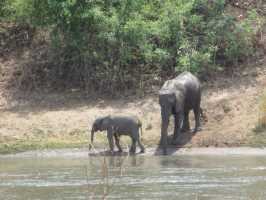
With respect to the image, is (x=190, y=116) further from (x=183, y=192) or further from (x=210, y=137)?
(x=183, y=192)

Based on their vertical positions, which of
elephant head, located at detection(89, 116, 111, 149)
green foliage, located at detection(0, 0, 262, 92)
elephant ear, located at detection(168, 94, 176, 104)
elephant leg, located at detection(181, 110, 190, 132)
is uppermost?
green foliage, located at detection(0, 0, 262, 92)

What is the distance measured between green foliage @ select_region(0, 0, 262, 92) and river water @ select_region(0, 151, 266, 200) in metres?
4.57

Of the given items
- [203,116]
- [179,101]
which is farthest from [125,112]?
[179,101]

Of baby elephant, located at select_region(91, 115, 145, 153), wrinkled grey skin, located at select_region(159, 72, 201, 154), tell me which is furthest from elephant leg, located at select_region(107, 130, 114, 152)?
wrinkled grey skin, located at select_region(159, 72, 201, 154)

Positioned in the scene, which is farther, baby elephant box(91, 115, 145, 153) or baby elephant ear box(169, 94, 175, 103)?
baby elephant ear box(169, 94, 175, 103)

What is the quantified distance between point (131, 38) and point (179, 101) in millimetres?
3781

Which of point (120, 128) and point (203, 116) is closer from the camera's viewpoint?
point (120, 128)

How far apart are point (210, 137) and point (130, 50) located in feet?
14.0

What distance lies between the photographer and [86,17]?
21.7 metres

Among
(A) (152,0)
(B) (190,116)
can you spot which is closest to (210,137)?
(B) (190,116)

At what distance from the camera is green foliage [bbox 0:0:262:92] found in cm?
2158

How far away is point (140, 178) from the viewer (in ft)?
47.2

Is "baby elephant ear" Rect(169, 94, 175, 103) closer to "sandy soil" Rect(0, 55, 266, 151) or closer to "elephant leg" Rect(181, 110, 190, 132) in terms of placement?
"sandy soil" Rect(0, 55, 266, 151)

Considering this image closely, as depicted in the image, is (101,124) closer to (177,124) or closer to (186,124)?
(177,124)
